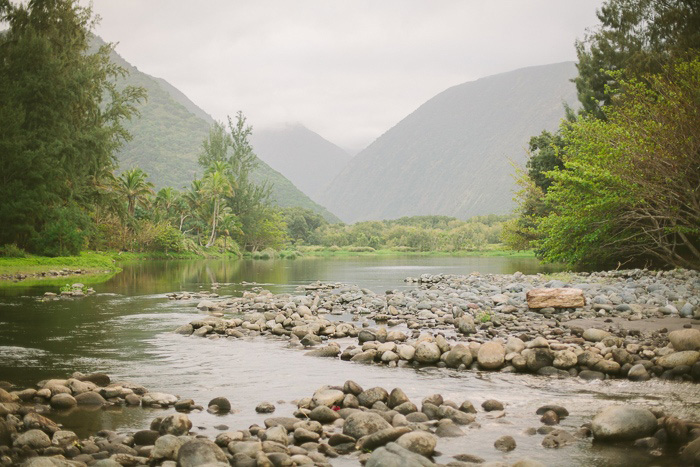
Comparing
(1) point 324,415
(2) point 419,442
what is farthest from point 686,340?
(1) point 324,415

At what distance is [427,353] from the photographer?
9.87m

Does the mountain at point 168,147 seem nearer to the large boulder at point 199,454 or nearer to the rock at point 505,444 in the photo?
the rock at point 505,444

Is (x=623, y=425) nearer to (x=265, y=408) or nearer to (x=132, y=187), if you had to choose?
(x=265, y=408)

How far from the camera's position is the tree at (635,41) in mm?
21750

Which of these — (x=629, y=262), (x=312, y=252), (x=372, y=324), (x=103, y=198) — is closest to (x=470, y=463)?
(x=372, y=324)

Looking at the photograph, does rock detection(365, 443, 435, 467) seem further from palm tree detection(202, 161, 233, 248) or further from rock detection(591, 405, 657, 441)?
palm tree detection(202, 161, 233, 248)

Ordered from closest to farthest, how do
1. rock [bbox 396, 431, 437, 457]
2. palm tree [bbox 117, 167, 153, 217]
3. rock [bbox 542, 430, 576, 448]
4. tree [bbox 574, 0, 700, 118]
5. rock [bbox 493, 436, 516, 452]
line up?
rock [bbox 396, 431, 437, 457]
rock [bbox 493, 436, 516, 452]
rock [bbox 542, 430, 576, 448]
tree [bbox 574, 0, 700, 118]
palm tree [bbox 117, 167, 153, 217]

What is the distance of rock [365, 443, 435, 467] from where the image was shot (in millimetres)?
4840

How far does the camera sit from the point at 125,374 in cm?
917

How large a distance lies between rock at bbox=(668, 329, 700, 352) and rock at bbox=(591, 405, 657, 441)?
367cm

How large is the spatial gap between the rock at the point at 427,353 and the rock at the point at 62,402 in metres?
5.53

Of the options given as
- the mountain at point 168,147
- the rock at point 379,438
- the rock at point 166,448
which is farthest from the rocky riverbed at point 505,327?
the mountain at point 168,147

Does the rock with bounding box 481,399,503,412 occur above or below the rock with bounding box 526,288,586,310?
below

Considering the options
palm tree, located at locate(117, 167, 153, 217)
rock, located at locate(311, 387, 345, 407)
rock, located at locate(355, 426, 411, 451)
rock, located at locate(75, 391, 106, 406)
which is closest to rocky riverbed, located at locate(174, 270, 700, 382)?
rock, located at locate(311, 387, 345, 407)
